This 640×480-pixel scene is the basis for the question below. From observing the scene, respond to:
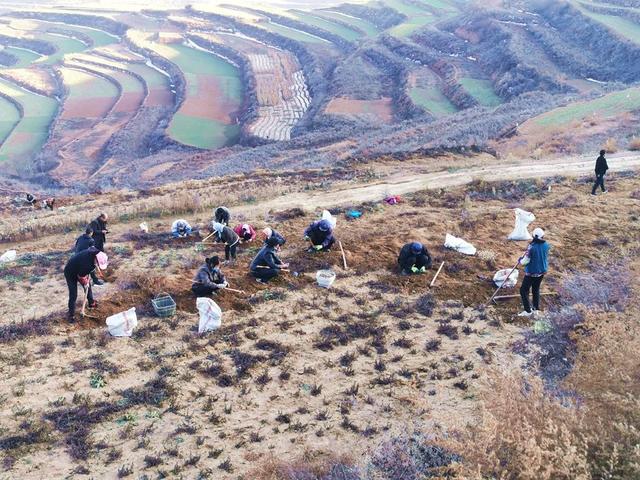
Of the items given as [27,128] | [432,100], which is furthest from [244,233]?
[27,128]

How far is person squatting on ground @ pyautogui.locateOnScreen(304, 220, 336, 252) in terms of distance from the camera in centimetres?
1429

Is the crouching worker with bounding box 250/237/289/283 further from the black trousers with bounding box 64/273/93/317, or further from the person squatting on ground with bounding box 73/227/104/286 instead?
the black trousers with bounding box 64/273/93/317

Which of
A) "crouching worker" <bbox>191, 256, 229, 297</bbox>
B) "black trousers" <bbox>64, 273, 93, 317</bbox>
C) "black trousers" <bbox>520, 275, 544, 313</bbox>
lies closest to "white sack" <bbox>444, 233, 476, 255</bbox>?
"black trousers" <bbox>520, 275, 544, 313</bbox>

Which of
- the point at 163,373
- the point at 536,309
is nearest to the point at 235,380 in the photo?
the point at 163,373

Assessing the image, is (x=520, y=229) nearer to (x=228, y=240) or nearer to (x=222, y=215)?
(x=228, y=240)

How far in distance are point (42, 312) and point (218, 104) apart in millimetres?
49690

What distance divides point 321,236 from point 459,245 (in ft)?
11.4

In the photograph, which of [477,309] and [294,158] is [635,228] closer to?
[477,309]

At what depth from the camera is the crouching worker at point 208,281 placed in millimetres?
11820

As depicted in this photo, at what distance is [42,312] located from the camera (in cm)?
1173

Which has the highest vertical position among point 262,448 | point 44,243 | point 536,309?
point 536,309

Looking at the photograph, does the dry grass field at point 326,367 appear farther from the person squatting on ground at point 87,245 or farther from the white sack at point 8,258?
the person squatting on ground at point 87,245

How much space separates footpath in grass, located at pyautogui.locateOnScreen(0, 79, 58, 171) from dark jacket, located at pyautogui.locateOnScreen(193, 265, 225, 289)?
41666mm

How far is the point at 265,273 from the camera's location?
12766 millimetres
